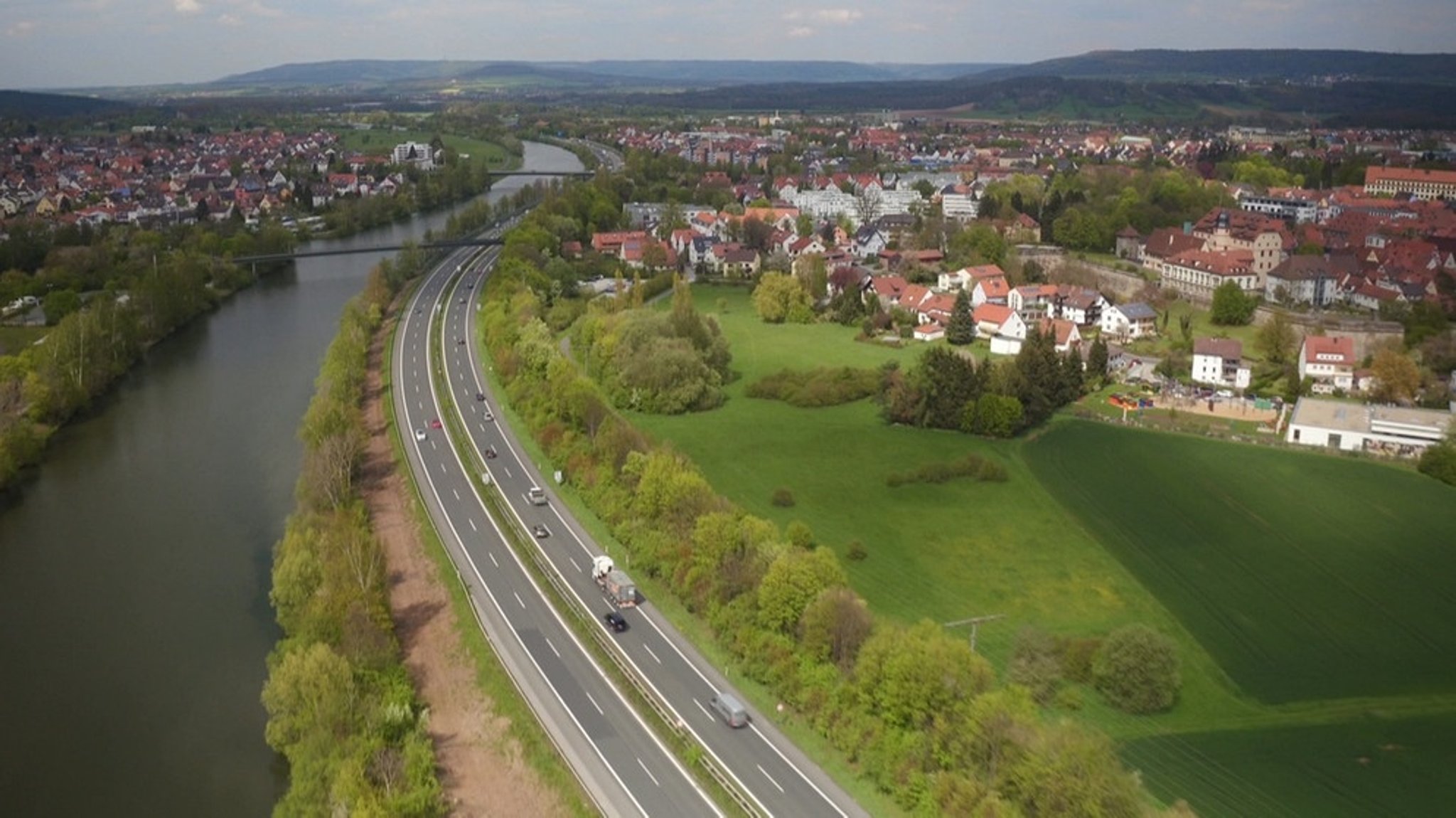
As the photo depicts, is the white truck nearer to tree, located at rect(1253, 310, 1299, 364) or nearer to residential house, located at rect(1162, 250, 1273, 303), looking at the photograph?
tree, located at rect(1253, 310, 1299, 364)

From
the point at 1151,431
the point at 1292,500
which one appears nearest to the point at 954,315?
the point at 1151,431

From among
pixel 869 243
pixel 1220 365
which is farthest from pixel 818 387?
pixel 869 243

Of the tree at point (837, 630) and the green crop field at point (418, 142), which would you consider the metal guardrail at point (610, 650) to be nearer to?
the tree at point (837, 630)

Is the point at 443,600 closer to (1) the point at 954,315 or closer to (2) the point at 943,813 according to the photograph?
(2) the point at 943,813

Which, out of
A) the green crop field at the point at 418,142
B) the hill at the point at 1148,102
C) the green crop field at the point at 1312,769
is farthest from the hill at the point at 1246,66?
the green crop field at the point at 1312,769

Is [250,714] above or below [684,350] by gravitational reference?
below

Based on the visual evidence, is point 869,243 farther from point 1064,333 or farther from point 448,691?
point 448,691
